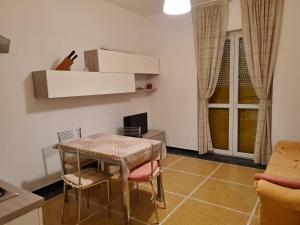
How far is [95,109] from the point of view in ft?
12.2

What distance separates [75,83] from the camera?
10.1 feet

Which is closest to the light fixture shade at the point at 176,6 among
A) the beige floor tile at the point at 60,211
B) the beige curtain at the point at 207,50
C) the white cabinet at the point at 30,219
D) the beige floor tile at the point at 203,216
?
the beige curtain at the point at 207,50

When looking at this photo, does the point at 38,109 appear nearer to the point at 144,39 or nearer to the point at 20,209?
the point at 20,209

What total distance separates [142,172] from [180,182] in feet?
3.66

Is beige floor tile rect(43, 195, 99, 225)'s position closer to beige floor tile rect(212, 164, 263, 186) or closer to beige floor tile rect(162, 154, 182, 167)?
beige floor tile rect(162, 154, 182, 167)

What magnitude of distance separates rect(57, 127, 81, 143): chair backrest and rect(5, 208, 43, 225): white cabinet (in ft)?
5.55

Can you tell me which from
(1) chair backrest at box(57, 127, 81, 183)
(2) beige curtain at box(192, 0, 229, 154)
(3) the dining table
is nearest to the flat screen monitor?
(1) chair backrest at box(57, 127, 81, 183)

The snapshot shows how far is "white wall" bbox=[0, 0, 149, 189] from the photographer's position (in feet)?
8.66

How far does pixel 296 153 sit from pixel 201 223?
1666 mm

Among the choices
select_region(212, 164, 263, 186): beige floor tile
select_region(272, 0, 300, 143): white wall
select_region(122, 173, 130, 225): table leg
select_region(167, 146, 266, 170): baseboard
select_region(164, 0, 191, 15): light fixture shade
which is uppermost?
select_region(164, 0, 191, 15): light fixture shade

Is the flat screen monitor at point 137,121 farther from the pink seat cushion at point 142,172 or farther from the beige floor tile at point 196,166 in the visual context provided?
the pink seat cushion at point 142,172

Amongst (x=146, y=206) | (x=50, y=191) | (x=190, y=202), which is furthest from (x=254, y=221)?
(x=50, y=191)

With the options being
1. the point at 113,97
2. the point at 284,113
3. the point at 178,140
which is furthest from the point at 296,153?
the point at 113,97

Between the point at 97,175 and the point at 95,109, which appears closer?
the point at 97,175
